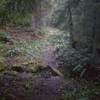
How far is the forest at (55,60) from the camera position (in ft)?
26.2

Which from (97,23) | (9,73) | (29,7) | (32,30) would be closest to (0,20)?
(29,7)

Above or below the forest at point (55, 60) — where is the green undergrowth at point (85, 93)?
below

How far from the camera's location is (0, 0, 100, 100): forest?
26.2 feet

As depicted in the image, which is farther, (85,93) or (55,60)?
(55,60)

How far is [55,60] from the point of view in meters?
12.6

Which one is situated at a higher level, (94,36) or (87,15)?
(87,15)

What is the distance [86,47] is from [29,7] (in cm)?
441

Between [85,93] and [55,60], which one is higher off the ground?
[55,60]

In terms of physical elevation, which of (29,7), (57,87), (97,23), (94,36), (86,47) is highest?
(29,7)

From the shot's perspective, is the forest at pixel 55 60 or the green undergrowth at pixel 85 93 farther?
the forest at pixel 55 60

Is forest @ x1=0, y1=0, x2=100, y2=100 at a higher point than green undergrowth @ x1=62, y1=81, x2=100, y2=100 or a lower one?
higher

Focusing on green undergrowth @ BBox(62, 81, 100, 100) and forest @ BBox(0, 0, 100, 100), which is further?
forest @ BBox(0, 0, 100, 100)

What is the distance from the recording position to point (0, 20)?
8.31m

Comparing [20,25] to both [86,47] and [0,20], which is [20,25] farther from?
[0,20]
